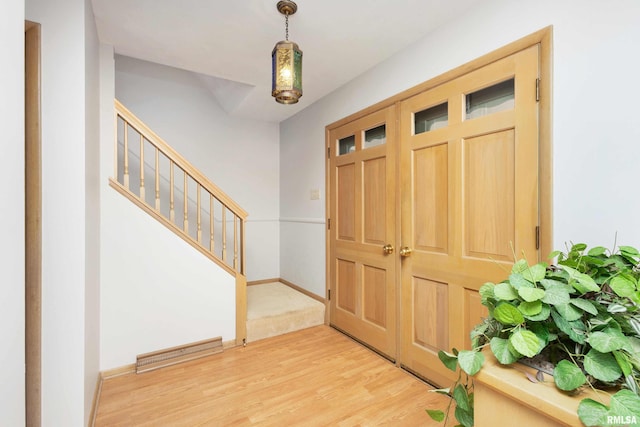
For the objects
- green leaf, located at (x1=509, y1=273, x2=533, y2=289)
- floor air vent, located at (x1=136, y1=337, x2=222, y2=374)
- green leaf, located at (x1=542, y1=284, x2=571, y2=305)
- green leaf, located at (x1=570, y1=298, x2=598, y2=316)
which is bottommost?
floor air vent, located at (x1=136, y1=337, x2=222, y2=374)

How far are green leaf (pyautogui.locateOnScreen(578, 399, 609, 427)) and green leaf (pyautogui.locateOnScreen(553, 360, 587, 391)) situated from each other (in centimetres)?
4

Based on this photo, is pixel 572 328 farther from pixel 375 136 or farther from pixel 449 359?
pixel 375 136

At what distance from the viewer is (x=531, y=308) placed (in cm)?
69

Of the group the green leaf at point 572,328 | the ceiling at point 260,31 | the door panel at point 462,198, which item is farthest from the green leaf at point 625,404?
the ceiling at point 260,31

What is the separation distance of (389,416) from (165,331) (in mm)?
1826

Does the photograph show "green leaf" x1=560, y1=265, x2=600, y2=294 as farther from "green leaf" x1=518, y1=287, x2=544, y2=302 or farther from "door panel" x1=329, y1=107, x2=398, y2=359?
"door panel" x1=329, y1=107, x2=398, y2=359

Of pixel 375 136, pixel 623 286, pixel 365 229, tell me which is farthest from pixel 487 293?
pixel 375 136

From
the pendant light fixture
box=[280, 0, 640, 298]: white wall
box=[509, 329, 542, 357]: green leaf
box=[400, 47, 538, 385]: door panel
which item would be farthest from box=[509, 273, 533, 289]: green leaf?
the pendant light fixture

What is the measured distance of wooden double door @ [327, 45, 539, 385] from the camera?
5.30ft

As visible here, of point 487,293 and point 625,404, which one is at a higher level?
point 487,293

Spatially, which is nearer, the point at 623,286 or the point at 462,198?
the point at 623,286

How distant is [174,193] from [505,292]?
366cm

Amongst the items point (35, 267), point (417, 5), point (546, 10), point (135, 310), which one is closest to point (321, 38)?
point (417, 5)
